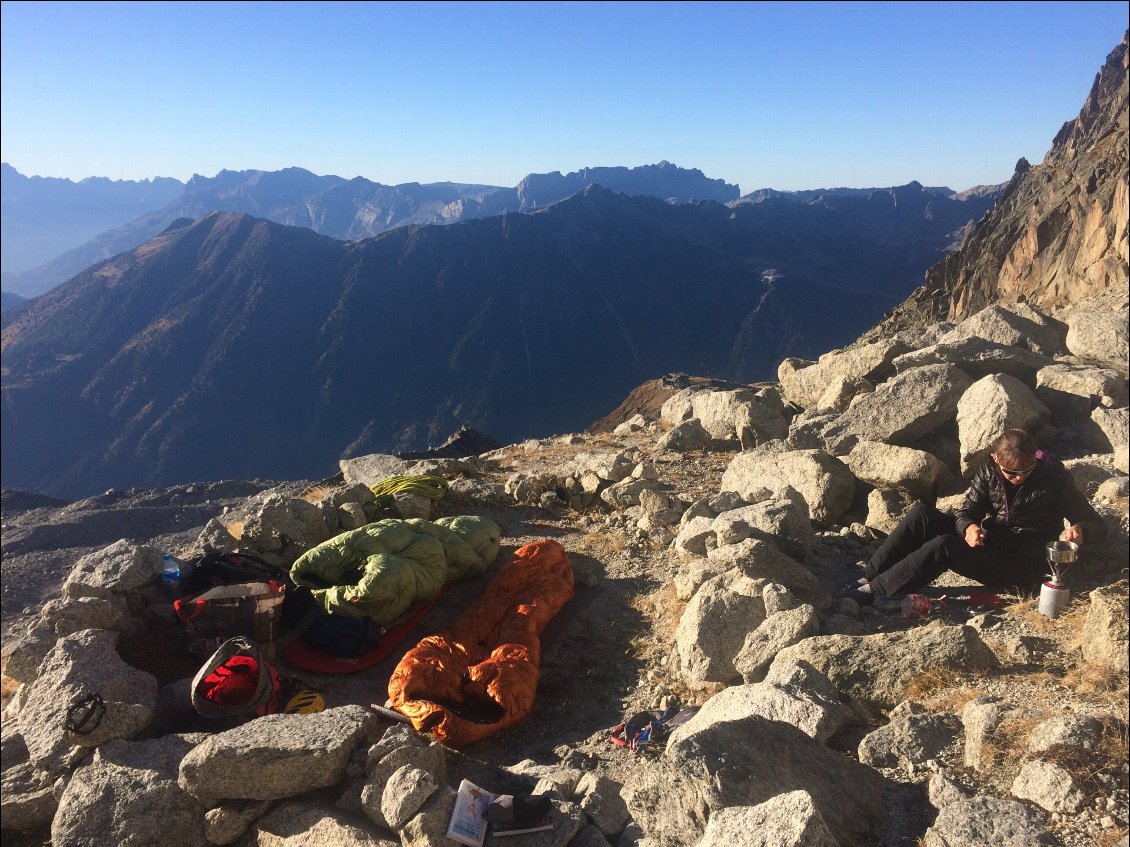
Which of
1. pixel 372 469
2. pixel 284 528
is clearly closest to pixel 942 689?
pixel 284 528

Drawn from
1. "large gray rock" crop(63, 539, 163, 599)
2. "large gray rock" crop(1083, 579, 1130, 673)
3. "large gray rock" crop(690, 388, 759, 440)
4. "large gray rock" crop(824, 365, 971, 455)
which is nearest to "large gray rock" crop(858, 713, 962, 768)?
"large gray rock" crop(1083, 579, 1130, 673)

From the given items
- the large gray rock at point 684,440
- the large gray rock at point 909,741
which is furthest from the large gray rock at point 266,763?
the large gray rock at point 684,440

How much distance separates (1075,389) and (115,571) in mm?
9073

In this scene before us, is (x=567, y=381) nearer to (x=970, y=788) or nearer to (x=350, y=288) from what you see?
(x=350, y=288)

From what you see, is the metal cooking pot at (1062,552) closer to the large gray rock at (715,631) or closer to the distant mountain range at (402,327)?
the large gray rock at (715,631)

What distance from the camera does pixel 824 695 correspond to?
3.64m

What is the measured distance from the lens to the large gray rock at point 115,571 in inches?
224

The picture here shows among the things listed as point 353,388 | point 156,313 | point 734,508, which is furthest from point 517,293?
point 734,508

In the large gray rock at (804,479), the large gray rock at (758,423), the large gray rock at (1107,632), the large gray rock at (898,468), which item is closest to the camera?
the large gray rock at (1107,632)

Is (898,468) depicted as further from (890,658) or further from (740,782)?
(740,782)

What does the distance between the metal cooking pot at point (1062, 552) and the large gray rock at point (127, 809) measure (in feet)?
16.8

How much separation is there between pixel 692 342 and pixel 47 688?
96.0 m

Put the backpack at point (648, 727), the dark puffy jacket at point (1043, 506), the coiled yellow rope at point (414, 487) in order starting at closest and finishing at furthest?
1. the backpack at point (648, 727)
2. the dark puffy jacket at point (1043, 506)
3. the coiled yellow rope at point (414, 487)

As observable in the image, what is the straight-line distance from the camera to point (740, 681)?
447 cm
